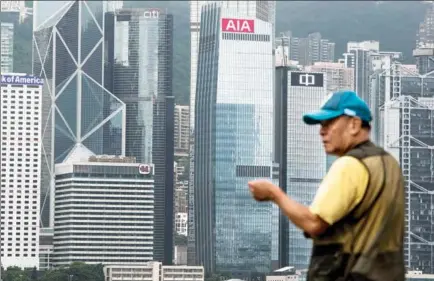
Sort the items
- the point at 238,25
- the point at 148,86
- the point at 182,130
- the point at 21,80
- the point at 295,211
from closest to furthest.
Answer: the point at 295,211, the point at 238,25, the point at 21,80, the point at 148,86, the point at 182,130

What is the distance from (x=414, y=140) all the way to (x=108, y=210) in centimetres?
1796

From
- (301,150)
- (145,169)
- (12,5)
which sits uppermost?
(12,5)

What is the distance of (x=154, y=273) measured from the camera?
9431cm

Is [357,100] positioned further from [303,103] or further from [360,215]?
[303,103]

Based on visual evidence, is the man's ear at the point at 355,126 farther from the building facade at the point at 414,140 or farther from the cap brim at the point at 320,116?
the building facade at the point at 414,140

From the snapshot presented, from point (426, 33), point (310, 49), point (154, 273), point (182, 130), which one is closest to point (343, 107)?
point (154, 273)

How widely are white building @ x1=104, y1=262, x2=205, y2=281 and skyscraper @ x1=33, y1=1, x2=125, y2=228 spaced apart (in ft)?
82.9

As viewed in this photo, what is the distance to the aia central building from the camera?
105 m

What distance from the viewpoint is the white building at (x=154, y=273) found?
94.2 meters

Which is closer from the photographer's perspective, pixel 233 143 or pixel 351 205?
pixel 351 205

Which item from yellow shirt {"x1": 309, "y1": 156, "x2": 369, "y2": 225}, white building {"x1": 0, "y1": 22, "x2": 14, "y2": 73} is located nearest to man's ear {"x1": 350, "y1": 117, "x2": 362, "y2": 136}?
yellow shirt {"x1": 309, "y1": 156, "x2": 369, "y2": 225}

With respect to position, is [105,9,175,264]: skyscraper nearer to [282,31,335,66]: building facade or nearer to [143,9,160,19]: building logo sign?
[143,9,160,19]: building logo sign

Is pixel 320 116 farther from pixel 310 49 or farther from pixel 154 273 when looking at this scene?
pixel 310 49

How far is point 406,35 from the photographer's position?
133625 mm
